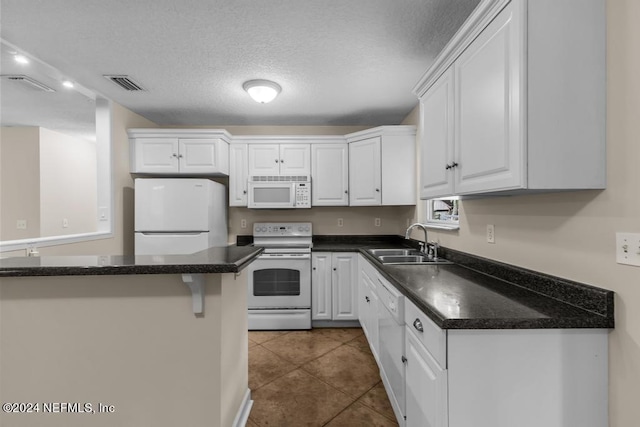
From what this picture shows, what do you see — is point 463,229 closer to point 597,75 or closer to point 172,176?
point 597,75

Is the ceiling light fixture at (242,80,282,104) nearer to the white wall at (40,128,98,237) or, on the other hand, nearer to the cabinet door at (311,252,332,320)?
the cabinet door at (311,252,332,320)

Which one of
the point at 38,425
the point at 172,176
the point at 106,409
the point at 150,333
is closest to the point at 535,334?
the point at 150,333

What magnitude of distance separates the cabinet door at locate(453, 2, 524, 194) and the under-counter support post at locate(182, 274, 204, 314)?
1.35 m

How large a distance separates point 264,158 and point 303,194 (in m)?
0.65

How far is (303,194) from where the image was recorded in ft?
11.0

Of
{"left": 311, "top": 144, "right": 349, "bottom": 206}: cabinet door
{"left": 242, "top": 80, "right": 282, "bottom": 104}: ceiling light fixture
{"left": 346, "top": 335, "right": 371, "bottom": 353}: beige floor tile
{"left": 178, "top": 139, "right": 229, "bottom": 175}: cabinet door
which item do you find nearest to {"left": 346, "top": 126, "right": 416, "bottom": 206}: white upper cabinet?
{"left": 311, "top": 144, "right": 349, "bottom": 206}: cabinet door

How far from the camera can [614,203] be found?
1011 millimetres

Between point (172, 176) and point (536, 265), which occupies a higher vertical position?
point (172, 176)

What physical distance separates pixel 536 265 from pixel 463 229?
28.5 inches

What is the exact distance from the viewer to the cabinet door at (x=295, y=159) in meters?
3.42

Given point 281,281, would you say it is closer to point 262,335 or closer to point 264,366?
point 262,335

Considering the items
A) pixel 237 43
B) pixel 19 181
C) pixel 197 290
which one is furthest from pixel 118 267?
pixel 19 181

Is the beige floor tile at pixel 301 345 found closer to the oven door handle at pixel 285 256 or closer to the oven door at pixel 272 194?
the oven door handle at pixel 285 256

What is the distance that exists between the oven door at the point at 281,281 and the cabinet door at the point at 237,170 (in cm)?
86
